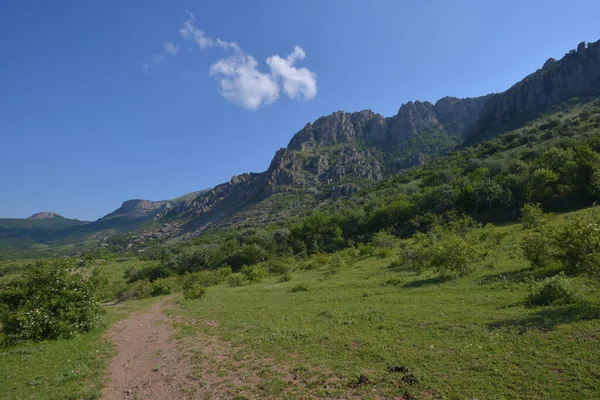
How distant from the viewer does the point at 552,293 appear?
37.2ft

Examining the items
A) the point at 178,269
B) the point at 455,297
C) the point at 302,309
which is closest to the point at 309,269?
the point at 302,309

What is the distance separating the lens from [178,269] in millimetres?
66875

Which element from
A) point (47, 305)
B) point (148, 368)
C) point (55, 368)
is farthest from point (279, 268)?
point (55, 368)

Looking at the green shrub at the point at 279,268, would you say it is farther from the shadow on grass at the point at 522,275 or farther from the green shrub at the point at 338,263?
the shadow on grass at the point at 522,275

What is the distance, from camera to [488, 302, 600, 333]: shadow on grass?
9.31 m

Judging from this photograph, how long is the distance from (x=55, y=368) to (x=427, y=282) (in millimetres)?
19720

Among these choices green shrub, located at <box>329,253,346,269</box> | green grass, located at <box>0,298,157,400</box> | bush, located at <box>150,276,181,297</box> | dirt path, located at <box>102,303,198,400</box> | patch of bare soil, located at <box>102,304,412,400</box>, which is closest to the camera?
patch of bare soil, located at <box>102,304,412,400</box>

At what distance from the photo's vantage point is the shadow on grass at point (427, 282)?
18845 millimetres

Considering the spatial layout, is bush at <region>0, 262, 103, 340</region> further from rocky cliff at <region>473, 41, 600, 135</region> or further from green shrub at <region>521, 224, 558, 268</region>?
rocky cliff at <region>473, 41, 600, 135</region>

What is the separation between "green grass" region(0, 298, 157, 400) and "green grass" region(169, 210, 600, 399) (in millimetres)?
4856

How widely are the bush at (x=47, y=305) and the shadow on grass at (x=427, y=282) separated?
20.7m

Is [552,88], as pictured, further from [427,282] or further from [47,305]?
[47,305]

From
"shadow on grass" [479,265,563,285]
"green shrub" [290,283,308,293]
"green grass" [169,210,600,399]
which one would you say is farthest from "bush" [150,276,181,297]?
"shadow on grass" [479,265,563,285]

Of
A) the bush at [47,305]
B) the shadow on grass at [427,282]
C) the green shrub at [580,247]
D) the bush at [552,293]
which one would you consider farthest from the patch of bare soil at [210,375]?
the shadow on grass at [427,282]
